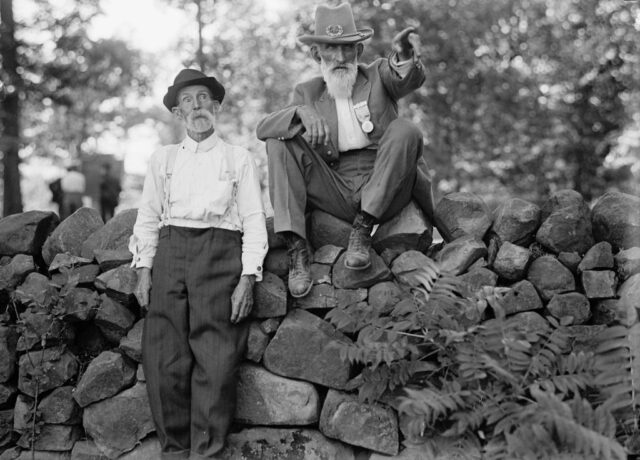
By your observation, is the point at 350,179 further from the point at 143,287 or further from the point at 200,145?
the point at 143,287

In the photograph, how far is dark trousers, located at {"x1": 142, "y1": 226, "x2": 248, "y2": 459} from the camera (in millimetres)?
3633

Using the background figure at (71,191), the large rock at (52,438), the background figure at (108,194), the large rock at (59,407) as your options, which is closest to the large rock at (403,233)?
the large rock at (59,407)

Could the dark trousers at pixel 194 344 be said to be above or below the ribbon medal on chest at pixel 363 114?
below

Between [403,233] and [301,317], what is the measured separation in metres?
0.80

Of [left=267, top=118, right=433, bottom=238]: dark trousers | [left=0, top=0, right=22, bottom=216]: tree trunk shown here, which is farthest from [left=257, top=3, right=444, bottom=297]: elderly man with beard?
[left=0, top=0, right=22, bottom=216]: tree trunk

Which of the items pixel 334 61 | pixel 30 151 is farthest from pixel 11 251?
pixel 30 151

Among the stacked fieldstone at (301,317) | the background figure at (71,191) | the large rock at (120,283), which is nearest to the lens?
the stacked fieldstone at (301,317)

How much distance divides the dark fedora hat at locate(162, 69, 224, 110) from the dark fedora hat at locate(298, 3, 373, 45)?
632 mm

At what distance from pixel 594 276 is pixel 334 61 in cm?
198

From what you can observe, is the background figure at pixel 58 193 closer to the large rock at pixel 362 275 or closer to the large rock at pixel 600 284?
the large rock at pixel 362 275

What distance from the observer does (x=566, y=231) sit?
3.84 meters

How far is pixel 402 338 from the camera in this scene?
3.45m

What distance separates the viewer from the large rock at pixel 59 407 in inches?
156

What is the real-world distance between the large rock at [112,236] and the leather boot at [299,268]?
114 centimetres
